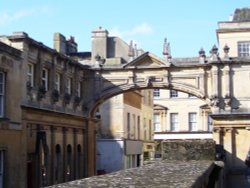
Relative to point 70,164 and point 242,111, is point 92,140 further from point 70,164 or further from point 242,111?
point 242,111

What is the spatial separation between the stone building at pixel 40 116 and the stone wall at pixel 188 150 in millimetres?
11849

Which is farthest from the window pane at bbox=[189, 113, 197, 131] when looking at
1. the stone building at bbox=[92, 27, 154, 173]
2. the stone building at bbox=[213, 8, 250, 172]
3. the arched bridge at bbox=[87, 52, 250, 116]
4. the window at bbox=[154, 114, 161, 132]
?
the stone building at bbox=[213, 8, 250, 172]

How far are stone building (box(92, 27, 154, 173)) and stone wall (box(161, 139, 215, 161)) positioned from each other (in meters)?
26.0

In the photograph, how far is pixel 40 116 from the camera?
25.3 m

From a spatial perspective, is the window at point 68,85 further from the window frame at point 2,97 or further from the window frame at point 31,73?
the window frame at point 2,97

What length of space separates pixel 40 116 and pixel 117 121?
1573cm

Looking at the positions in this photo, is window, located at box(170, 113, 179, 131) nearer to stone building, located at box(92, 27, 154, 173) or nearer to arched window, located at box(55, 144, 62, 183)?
stone building, located at box(92, 27, 154, 173)

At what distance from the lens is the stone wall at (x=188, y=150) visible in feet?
35.4

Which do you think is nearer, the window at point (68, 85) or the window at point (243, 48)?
the window at point (68, 85)

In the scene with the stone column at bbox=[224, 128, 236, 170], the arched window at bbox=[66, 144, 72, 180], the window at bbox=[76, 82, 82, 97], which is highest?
the window at bbox=[76, 82, 82, 97]

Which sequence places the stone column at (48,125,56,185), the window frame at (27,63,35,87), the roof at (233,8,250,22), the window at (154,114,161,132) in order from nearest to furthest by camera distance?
the window frame at (27,63,35,87), the stone column at (48,125,56,185), the roof at (233,8,250,22), the window at (154,114,161,132)

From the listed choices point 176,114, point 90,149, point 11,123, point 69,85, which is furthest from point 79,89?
point 176,114

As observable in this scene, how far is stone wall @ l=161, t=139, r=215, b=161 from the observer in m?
10.8

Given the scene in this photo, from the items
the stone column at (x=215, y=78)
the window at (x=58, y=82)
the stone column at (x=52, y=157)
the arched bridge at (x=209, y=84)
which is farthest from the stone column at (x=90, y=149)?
the stone column at (x=215, y=78)
